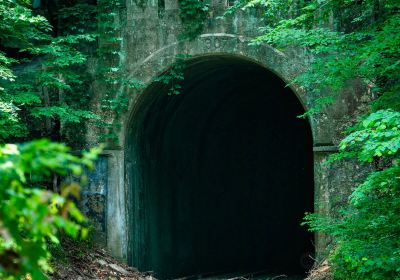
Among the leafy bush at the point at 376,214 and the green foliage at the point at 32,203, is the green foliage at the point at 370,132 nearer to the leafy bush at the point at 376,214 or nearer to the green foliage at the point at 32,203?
the leafy bush at the point at 376,214

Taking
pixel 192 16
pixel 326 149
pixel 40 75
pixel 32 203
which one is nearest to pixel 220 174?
pixel 192 16

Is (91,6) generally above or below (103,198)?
above

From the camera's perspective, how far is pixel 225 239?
16.2m

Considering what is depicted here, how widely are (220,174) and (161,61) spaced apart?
5795 mm

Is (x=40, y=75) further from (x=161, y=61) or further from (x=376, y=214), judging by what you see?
(x=376, y=214)

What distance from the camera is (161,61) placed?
11.3 meters

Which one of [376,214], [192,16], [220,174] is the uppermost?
[192,16]

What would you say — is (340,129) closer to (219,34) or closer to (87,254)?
(219,34)

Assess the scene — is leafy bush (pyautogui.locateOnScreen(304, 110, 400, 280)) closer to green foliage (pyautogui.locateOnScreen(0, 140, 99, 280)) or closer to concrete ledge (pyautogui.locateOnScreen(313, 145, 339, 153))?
concrete ledge (pyautogui.locateOnScreen(313, 145, 339, 153))

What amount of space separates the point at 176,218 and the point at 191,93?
3.00 meters

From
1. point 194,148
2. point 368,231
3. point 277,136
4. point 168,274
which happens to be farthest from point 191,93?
point 368,231

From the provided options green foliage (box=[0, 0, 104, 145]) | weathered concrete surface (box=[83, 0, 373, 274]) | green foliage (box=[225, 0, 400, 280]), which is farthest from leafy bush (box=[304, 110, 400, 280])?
green foliage (box=[0, 0, 104, 145])

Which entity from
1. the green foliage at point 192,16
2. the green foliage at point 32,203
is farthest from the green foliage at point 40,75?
the green foliage at point 32,203

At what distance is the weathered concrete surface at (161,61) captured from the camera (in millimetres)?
10039
